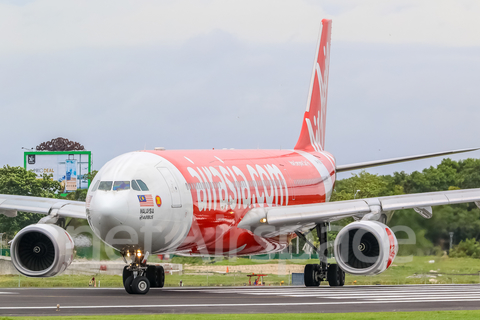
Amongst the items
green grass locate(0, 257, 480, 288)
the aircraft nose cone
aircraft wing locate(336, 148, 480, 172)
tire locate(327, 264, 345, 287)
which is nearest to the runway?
the aircraft nose cone

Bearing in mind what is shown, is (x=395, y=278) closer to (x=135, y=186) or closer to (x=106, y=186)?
(x=135, y=186)

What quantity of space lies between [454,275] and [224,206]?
12.9 m

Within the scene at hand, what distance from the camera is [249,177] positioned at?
26.5 metres

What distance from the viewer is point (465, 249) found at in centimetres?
3272

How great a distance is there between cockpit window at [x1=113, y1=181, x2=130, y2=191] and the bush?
1596 centimetres

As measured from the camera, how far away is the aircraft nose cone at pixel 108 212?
20344 mm

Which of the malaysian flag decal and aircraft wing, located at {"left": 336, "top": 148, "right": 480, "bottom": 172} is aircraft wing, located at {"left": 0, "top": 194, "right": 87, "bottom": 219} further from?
aircraft wing, located at {"left": 336, "top": 148, "right": 480, "bottom": 172}

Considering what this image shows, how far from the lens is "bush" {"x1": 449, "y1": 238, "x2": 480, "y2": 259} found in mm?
32531

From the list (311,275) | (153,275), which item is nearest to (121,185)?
(153,275)

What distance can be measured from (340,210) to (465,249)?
10.4 metres

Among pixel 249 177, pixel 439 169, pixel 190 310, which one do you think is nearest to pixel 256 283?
pixel 249 177

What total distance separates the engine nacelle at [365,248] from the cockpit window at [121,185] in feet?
18.2

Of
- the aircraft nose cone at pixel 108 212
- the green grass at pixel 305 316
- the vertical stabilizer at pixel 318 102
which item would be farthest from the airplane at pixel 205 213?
the green grass at pixel 305 316

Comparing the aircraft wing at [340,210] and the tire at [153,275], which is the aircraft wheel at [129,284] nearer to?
the tire at [153,275]
